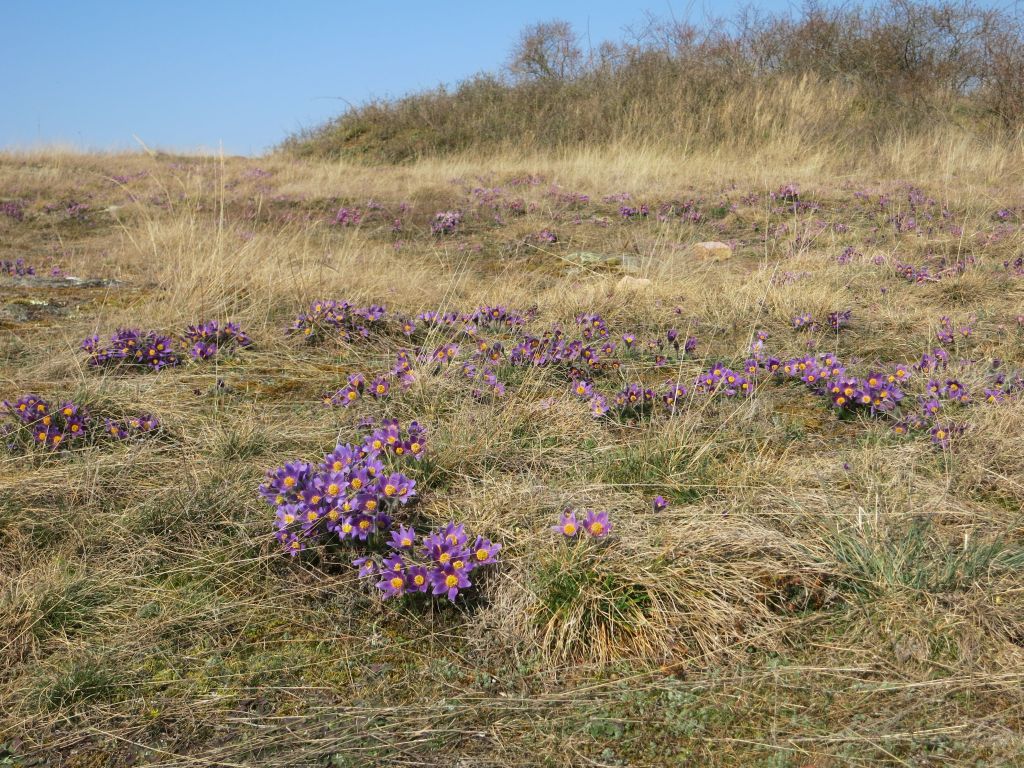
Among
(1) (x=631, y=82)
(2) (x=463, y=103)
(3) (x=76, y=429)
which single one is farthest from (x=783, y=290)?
A: (2) (x=463, y=103)

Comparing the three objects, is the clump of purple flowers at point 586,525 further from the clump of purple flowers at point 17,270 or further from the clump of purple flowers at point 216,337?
the clump of purple flowers at point 17,270

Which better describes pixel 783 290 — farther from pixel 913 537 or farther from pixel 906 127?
pixel 906 127

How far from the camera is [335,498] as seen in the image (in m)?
2.41

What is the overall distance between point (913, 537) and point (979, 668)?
386 mm

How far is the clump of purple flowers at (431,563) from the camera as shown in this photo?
2.16 metres

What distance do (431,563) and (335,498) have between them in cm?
40

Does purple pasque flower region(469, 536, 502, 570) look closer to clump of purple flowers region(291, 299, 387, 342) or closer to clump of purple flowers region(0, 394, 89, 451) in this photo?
clump of purple flowers region(0, 394, 89, 451)

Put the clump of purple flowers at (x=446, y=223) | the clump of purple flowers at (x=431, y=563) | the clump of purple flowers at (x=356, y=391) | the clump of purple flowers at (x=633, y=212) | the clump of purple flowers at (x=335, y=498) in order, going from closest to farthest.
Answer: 1. the clump of purple flowers at (x=431, y=563)
2. the clump of purple flowers at (x=335, y=498)
3. the clump of purple flowers at (x=356, y=391)
4. the clump of purple flowers at (x=446, y=223)
5. the clump of purple flowers at (x=633, y=212)

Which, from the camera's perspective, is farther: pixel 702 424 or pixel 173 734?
pixel 702 424

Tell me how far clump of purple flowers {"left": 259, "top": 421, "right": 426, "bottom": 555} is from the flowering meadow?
1 cm

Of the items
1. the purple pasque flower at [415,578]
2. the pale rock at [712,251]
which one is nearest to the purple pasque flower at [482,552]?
the purple pasque flower at [415,578]

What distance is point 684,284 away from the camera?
5.34 meters

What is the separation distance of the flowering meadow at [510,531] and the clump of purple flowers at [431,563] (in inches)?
0.4

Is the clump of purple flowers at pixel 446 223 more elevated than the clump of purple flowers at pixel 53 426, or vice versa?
the clump of purple flowers at pixel 446 223
